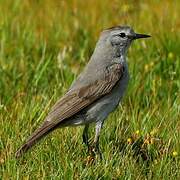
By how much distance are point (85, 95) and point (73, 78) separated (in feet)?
5.02

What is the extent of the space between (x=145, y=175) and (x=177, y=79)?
2.48 meters

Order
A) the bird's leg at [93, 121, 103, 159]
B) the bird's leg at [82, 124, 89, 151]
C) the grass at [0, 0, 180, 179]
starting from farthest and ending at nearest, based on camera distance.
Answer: the bird's leg at [82, 124, 89, 151]
the bird's leg at [93, 121, 103, 159]
the grass at [0, 0, 180, 179]

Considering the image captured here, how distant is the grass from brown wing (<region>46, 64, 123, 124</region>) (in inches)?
10.3

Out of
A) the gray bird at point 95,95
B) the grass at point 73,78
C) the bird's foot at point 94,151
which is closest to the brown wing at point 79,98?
the gray bird at point 95,95

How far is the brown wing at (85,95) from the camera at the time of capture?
22.7 ft

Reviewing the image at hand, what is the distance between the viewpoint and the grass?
6398 mm

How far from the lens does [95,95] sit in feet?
23.5

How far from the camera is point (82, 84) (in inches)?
283

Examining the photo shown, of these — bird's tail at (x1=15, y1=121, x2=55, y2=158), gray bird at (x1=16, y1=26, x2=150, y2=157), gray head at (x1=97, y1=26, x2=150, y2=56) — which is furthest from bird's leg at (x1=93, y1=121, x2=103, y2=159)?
gray head at (x1=97, y1=26, x2=150, y2=56)

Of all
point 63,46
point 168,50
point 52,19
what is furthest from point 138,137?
point 52,19

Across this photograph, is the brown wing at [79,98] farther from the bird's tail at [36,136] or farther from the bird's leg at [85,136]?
the bird's leg at [85,136]

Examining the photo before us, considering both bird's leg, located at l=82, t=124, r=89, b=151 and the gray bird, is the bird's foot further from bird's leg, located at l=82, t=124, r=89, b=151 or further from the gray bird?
bird's leg, located at l=82, t=124, r=89, b=151

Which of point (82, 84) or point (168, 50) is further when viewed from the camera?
point (168, 50)

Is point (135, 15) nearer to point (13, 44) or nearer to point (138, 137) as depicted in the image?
point (13, 44)
